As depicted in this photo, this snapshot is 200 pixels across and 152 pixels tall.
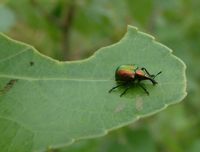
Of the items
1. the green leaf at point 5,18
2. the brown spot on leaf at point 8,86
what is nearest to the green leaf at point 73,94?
the brown spot on leaf at point 8,86

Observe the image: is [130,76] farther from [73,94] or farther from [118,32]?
[118,32]

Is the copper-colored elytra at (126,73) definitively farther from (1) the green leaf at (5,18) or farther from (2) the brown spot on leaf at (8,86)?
(1) the green leaf at (5,18)

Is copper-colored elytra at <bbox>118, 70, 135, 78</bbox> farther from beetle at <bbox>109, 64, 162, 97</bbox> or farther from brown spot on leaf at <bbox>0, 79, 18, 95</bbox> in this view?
brown spot on leaf at <bbox>0, 79, 18, 95</bbox>

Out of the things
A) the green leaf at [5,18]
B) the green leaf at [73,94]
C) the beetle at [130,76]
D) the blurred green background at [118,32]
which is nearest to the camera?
the green leaf at [73,94]

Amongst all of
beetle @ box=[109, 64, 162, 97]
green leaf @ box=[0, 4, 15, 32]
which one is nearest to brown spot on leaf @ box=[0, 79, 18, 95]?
beetle @ box=[109, 64, 162, 97]

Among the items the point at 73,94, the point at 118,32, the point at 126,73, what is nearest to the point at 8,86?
the point at 73,94

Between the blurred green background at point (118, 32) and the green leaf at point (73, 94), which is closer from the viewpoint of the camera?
the green leaf at point (73, 94)

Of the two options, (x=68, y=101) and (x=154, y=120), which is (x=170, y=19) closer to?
(x=154, y=120)

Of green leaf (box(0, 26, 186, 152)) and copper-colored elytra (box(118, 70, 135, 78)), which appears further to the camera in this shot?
copper-colored elytra (box(118, 70, 135, 78))
